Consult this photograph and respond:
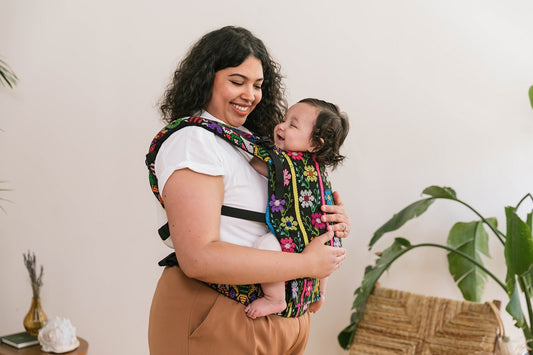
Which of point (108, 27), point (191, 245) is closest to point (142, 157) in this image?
point (108, 27)

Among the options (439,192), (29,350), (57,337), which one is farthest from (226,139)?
(29,350)

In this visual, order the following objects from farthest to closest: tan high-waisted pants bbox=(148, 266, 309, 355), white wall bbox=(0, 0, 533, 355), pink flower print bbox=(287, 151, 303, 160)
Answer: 1. white wall bbox=(0, 0, 533, 355)
2. pink flower print bbox=(287, 151, 303, 160)
3. tan high-waisted pants bbox=(148, 266, 309, 355)

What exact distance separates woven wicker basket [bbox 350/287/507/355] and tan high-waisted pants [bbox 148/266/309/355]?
48.3 inches

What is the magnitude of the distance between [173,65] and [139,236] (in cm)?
95

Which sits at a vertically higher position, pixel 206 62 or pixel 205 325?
pixel 206 62

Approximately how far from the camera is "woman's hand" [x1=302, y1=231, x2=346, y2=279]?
1360mm

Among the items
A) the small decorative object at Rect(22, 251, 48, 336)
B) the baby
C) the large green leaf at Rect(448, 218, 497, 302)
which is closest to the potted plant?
the large green leaf at Rect(448, 218, 497, 302)

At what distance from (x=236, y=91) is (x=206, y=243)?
0.48 meters

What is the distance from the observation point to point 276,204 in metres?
1.38

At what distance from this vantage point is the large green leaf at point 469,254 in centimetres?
259

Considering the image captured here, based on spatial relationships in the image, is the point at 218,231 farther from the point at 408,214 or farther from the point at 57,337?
the point at 57,337

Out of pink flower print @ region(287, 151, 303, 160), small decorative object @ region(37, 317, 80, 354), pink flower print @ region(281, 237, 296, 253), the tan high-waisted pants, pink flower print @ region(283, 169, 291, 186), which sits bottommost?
small decorative object @ region(37, 317, 80, 354)

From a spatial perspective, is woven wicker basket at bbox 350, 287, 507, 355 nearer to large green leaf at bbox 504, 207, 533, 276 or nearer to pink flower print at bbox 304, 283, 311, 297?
large green leaf at bbox 504, 207, 533, 276

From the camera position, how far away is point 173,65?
3.04m
